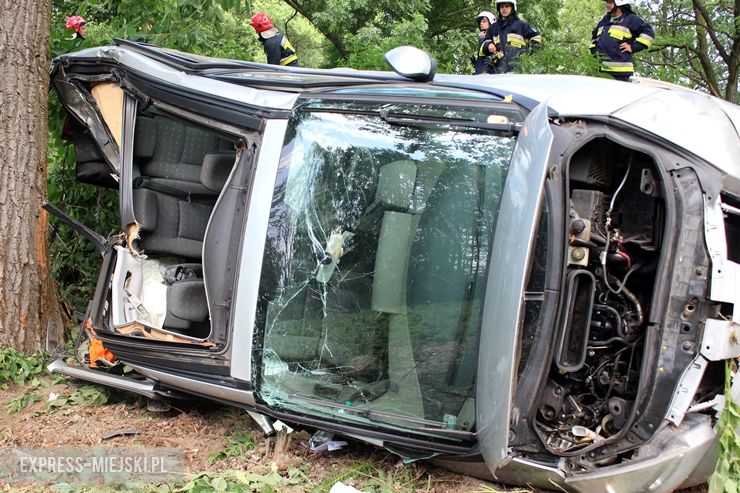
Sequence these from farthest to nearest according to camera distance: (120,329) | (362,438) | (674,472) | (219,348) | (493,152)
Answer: (120,329)
(219,348)
(362,438)
(493,152)
(674,472)

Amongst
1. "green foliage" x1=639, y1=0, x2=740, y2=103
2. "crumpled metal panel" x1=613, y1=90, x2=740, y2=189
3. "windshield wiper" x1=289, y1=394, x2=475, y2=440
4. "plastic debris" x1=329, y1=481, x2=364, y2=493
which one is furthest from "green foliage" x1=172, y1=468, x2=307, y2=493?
"green foliage" x1=639, y1=0, x2=740, y2=103

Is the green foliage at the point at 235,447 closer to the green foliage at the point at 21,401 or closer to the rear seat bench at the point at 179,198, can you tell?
the rear seat bench at the point at 179,198

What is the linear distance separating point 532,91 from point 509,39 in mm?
4551

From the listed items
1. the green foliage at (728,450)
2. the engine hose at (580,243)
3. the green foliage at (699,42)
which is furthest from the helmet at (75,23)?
the green foliage at (699,42)

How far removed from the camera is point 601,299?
2.89m

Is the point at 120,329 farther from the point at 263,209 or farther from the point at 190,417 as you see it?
the point at 263,209

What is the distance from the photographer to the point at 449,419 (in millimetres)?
A: 2799

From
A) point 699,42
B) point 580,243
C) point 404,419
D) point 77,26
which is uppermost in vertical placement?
point 699,42

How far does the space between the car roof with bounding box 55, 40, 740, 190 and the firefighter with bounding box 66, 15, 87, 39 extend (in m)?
1.79

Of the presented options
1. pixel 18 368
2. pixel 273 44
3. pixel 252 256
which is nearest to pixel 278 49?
pixel 273 44

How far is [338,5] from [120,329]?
9961mm

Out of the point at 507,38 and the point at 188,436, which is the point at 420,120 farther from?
the point at 507,38

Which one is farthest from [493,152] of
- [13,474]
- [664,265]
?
[13,474]

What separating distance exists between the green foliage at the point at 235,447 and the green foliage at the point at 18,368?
1.42 m
